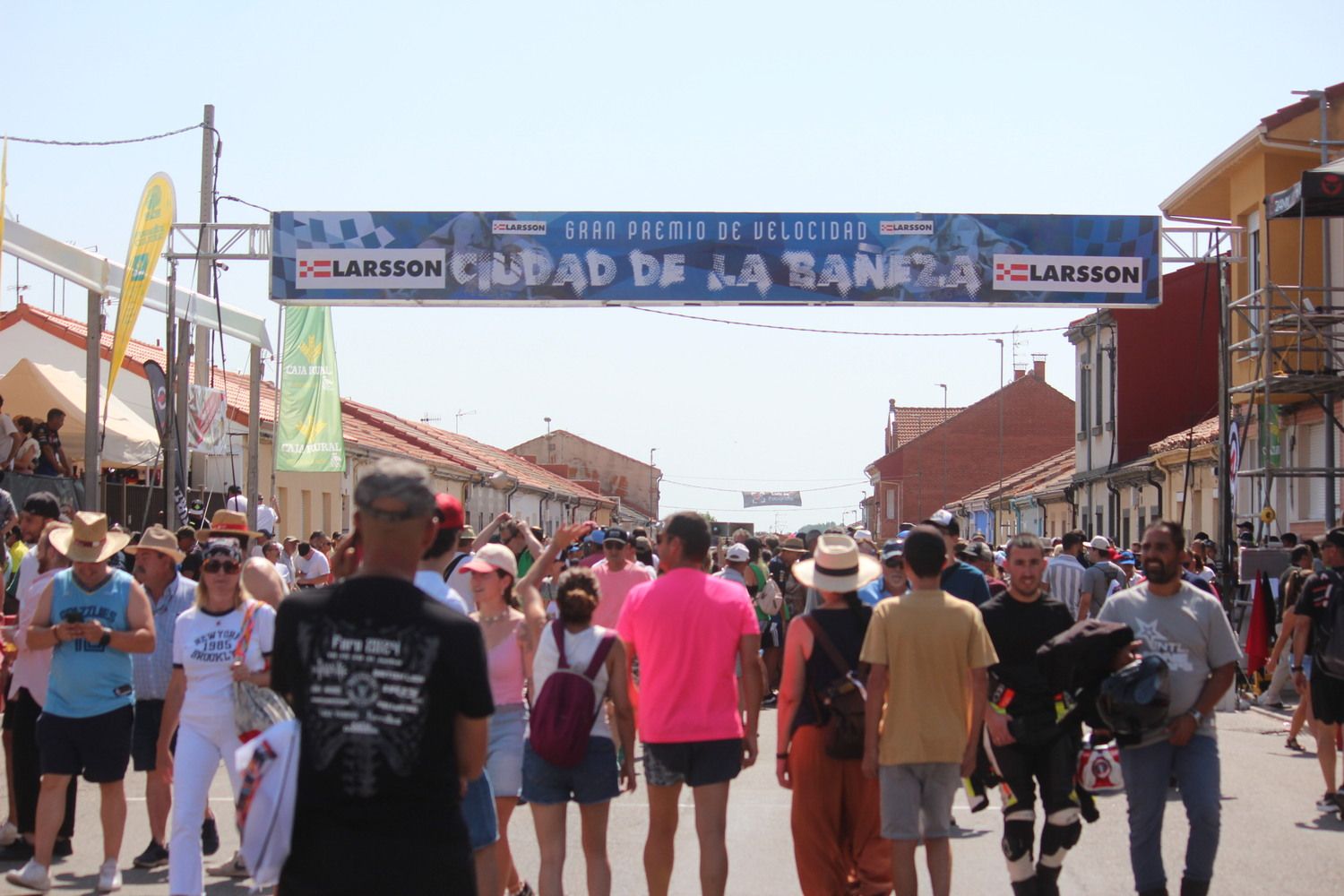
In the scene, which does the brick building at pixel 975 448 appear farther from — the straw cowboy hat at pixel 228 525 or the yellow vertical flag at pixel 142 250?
the straw cowboy hat at pixel 228 525

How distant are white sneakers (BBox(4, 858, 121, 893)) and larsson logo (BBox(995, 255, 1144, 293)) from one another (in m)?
14.5

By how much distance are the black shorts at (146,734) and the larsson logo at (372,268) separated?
39.4 ft

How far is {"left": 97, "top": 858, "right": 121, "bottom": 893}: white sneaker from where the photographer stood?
762 centimetres

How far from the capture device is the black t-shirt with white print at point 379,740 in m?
3.68

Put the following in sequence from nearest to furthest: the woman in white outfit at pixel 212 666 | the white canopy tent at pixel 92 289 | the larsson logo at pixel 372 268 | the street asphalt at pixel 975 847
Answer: the woman in white outfit at pixel 212 666 < the street asphalt at pixel 975 847 < the white canopy tent at pixel 92 289 < the larsson logo at pixel 372 268

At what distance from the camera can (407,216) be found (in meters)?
20.0

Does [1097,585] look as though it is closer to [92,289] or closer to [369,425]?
[92,289]

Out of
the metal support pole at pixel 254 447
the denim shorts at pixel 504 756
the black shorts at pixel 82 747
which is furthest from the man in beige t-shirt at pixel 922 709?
the metal support pole at pixel 254 447

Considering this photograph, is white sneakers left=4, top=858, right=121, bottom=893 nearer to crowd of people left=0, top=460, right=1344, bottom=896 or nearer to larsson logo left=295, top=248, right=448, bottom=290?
crowd of people left=0, top=460, right=1344, bottom=896

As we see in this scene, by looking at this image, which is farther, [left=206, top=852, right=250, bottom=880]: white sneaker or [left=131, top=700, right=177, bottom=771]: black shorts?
[left=131, top=700, right=177, bottom=771]: black shorts

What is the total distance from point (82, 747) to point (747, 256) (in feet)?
43.6

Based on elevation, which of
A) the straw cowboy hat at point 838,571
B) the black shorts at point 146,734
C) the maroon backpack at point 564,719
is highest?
the straw cowboy hat at point 838,571

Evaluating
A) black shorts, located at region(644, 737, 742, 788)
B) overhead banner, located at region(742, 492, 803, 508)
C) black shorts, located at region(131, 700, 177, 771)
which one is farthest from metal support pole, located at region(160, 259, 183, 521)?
overhead banner, located at region(742, 492, 803, 508)

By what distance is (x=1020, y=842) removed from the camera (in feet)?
22.8
